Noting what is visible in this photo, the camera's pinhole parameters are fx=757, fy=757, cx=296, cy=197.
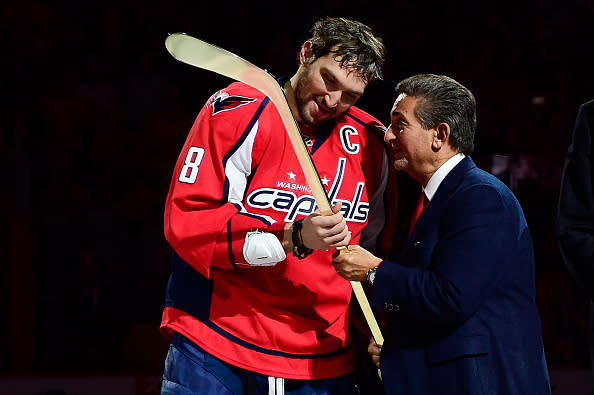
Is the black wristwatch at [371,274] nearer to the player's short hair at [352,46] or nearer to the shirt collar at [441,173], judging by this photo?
the shirt collar at [441,173]

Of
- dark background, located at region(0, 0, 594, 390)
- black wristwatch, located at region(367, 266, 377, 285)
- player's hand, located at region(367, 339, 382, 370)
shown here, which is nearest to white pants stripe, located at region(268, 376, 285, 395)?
player's hand, located at region(367, 339, 382, 370)

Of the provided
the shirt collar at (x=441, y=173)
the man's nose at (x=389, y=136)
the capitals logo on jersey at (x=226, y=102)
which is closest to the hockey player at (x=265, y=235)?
the capitals logo on jersey at (x=226, y=102)

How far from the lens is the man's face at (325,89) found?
5.92ft

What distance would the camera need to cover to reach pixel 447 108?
1723 millimetres

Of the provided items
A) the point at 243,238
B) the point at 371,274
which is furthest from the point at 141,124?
the point at 371,274

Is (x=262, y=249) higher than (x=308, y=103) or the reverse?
the reverse

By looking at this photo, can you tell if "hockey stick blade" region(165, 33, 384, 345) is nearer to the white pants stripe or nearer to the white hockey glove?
the white hockey glove

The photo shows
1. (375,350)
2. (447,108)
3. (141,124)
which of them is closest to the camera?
(447,108)

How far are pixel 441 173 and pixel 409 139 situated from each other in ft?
0.37

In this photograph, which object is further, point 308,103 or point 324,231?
point 308,103

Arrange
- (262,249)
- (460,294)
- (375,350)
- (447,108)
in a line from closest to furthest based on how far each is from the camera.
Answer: (460,294), (262,249), (447,108), (375,350)

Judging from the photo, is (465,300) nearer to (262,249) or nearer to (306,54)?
(262,249)

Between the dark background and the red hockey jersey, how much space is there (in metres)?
0.88

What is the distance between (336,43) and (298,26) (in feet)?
8.04
